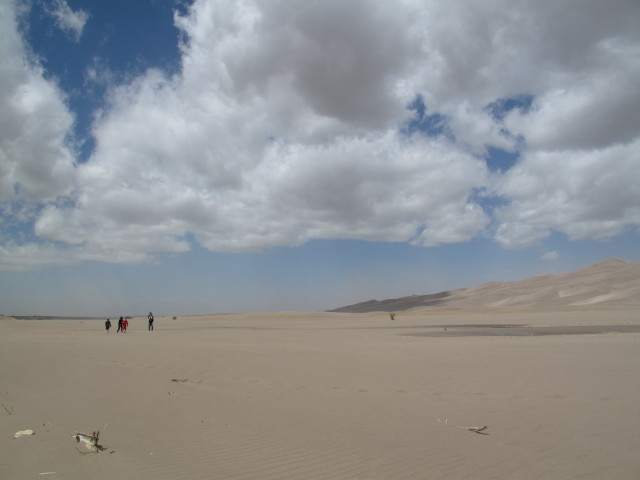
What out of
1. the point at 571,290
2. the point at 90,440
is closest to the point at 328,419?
the point at 90,440

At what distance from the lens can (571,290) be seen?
8744 cm

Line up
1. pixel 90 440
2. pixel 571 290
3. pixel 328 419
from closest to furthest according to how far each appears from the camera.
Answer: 1. pixel 90 440
2. pixel 328 419
3. pixel 571 290

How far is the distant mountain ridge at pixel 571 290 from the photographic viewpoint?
76619 millimetres

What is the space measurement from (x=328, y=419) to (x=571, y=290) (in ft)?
312

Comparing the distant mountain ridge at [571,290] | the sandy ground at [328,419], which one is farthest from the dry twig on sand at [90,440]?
the distant mountain ridge at [571,290]

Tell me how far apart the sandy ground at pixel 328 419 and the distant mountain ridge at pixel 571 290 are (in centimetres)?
7148

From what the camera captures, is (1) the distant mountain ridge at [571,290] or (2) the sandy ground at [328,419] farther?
(1) the distant mountain ridge at [571,290]

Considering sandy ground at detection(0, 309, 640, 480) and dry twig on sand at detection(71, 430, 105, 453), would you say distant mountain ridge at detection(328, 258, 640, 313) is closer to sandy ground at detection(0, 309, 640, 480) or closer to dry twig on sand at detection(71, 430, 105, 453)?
sandy ground at detection(0, 309, 640, 480)

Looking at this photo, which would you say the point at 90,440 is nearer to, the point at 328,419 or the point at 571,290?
the point at 328,419

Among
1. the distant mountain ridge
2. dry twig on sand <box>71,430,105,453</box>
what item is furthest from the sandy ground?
the distant mountain ridge

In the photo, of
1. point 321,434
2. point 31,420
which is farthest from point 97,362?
point 321,434

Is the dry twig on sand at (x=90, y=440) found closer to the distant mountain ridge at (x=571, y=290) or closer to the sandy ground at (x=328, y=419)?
the sandy ground at (x=328, y=419)

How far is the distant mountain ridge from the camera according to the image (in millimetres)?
76619

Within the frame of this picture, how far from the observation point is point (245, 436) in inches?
266
